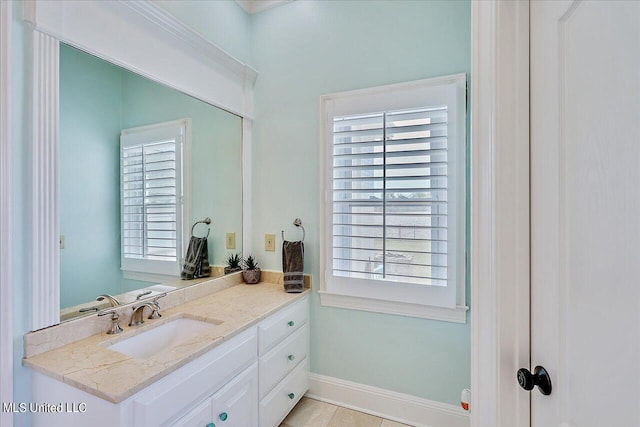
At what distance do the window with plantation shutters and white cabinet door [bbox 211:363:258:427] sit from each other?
732mm

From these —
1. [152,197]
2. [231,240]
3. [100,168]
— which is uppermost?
[100,168]

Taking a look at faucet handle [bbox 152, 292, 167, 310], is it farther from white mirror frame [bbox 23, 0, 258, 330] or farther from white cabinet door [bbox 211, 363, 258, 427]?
white cabinet door [bbox 211, 363, 258, 427]

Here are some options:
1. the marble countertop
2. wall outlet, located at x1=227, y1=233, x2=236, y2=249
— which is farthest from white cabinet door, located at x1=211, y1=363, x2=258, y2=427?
wall outlet, located at x1=227, y1=233, x2=236, y2=249

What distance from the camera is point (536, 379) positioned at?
0.78 metres

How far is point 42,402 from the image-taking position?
3.40 feet

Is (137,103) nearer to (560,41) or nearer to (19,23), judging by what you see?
(19,23)

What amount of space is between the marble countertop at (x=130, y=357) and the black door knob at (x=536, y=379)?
108 centimetres

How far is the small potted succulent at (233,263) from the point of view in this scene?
208cm

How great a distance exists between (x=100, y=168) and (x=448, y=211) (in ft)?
5.91

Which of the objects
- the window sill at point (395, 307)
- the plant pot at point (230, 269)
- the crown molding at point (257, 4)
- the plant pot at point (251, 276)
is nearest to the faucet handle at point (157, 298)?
the plant pot at point (230, 269)

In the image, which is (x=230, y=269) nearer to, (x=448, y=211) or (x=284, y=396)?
(x=284, y=396)

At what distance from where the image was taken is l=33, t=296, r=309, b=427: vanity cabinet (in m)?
0.93

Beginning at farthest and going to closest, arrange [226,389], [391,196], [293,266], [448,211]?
[293,266]
[391,196]
[448,211]
[226,389]

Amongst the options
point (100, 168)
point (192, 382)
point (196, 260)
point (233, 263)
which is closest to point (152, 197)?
point (100, 168)
